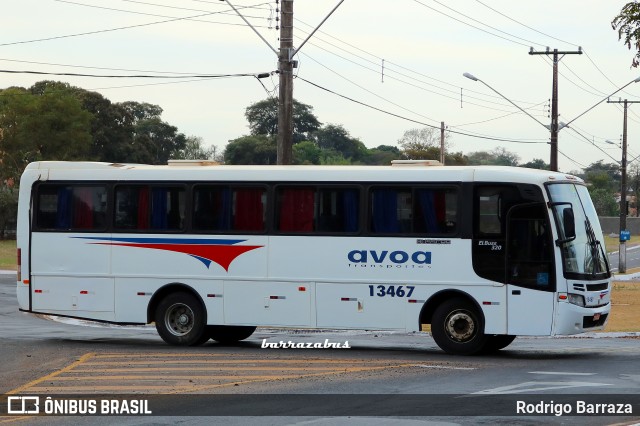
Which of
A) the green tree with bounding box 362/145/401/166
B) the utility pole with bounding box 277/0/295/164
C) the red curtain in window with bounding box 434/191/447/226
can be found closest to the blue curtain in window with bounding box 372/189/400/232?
the red curtain in window with bounding box 434/191/447/226

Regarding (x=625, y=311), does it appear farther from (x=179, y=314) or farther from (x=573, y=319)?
(x=179, y=314)

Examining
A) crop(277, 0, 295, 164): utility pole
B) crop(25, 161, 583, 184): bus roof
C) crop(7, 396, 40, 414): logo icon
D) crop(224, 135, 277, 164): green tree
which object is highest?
crop(224, 135, 277, 164): green tree

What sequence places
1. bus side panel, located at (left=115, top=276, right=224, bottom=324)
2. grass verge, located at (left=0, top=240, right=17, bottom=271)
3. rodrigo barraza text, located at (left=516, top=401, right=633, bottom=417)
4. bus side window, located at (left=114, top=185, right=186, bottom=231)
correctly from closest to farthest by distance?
rodrigo barraza text, located at (left=516, top=401, right=633, bottom=417)
bus side panel, located at (left=115, top=276, right=224, bottom=324)
bus side window, located at (left=114, top=185, right=186, bottom=231)
grass verge, located at (left=0, top=240, right=17, bottom=271)

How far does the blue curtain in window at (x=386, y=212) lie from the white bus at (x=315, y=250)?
2cm

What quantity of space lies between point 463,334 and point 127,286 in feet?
20.4

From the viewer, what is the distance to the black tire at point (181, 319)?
2170 cm

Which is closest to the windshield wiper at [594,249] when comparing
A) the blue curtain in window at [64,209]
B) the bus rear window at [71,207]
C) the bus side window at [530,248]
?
the bus side window at [530,248]

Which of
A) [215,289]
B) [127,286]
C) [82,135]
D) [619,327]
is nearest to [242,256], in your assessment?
[215,289]

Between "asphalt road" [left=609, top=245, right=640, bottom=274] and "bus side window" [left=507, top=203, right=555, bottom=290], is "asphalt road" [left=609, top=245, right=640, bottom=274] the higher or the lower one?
the lower one

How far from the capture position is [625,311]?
123 feet

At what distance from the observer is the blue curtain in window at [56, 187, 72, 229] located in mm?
22703

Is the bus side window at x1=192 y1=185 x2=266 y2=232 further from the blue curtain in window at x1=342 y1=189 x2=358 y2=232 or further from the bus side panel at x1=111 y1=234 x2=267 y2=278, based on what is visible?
the blue curtain in window at x1=342 y1=189 x2=358 y2=232

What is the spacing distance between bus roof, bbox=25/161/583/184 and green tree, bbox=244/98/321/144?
8937 centimetres

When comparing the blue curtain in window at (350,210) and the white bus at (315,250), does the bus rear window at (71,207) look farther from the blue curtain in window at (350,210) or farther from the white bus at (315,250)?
the blue curtain in window at (350,210)
